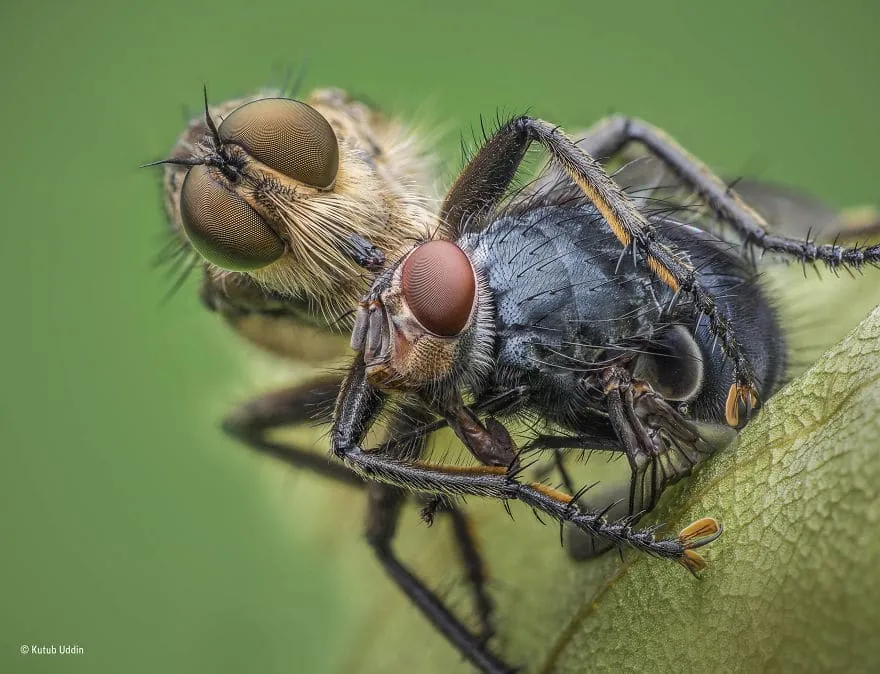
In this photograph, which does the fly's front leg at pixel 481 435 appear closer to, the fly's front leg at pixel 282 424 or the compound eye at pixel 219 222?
the compound eye at pixel 219 222

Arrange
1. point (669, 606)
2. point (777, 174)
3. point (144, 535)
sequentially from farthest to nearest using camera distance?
point (777, 174), point (144, 535), point (669, 606)

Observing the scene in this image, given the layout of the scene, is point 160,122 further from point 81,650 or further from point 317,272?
point 317,272

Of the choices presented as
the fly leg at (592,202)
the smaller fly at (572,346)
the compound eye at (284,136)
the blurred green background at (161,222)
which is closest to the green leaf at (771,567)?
the smaller fly at (572,346)

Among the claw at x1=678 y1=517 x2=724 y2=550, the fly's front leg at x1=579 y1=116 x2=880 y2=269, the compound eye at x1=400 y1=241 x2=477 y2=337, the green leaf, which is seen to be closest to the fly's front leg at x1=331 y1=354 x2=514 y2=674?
the compound eye at x1=400 y1=241 x2=477 y2=337

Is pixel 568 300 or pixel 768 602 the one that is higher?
pixel 568 300

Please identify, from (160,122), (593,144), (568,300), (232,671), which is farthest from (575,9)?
(568,300)

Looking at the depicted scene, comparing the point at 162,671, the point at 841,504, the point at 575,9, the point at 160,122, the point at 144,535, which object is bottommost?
the point at 162,671

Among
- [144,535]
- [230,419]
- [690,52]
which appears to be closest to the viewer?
[230,419]
